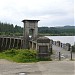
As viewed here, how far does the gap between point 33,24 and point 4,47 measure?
54.6 feet

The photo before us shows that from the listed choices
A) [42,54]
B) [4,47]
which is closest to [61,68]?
[42,54]

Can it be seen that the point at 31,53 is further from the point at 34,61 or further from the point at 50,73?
the point at 50,73

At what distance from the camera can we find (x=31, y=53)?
70.0 ft

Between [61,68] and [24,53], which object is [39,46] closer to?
[24,53]

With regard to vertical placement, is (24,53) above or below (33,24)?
below

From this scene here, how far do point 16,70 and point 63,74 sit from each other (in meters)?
3.10

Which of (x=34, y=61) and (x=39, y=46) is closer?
(x=34, y=61)

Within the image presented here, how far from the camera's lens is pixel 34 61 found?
66.1 ft

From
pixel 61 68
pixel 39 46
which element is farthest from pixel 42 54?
pixel 61 68

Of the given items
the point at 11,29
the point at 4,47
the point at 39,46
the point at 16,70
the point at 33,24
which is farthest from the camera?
the point at 11,29

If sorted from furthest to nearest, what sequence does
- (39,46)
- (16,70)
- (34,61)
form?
1. (39,46)
2. (34,61)
3. (16,70)

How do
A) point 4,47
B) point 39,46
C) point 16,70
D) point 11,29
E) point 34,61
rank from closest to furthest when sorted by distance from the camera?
1. point 16,70
2. point 34,61
3. point 39,46
4. point 4,47
5. point 11,29

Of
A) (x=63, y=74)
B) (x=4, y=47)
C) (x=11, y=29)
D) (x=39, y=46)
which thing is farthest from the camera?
(x=11, y=29)

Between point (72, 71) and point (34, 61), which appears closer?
point (72, 71)
